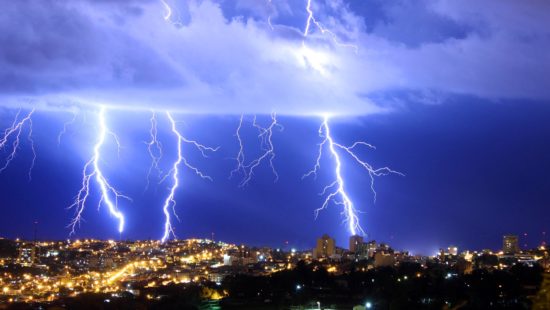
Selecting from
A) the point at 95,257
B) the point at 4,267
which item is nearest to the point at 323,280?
the point at 4,267

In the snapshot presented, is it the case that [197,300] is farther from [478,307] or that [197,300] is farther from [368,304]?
[478,307]

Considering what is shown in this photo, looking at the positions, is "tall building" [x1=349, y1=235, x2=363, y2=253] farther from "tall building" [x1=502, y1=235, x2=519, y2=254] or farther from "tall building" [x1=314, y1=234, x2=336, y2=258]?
"tall building" [x1=502, y1=235, x2=519, y2=254]

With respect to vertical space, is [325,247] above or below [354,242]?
below

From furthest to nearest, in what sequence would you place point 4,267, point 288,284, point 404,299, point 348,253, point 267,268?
point 348,253 → point 267,268 → point 4,267 → point 288,284 → point 404,299

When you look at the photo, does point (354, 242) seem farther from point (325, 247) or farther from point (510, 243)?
point (510, 243)

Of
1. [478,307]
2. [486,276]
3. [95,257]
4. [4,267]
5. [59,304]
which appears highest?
[95,257]

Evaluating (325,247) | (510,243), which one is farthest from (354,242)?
(510,243)

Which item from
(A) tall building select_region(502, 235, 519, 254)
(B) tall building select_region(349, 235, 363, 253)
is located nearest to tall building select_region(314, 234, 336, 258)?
(B) tall building select_region(349, 235, 363, 253)

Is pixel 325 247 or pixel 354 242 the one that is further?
pixel 354 242

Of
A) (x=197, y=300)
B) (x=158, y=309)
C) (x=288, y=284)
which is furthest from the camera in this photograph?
(x=288, y=284)
